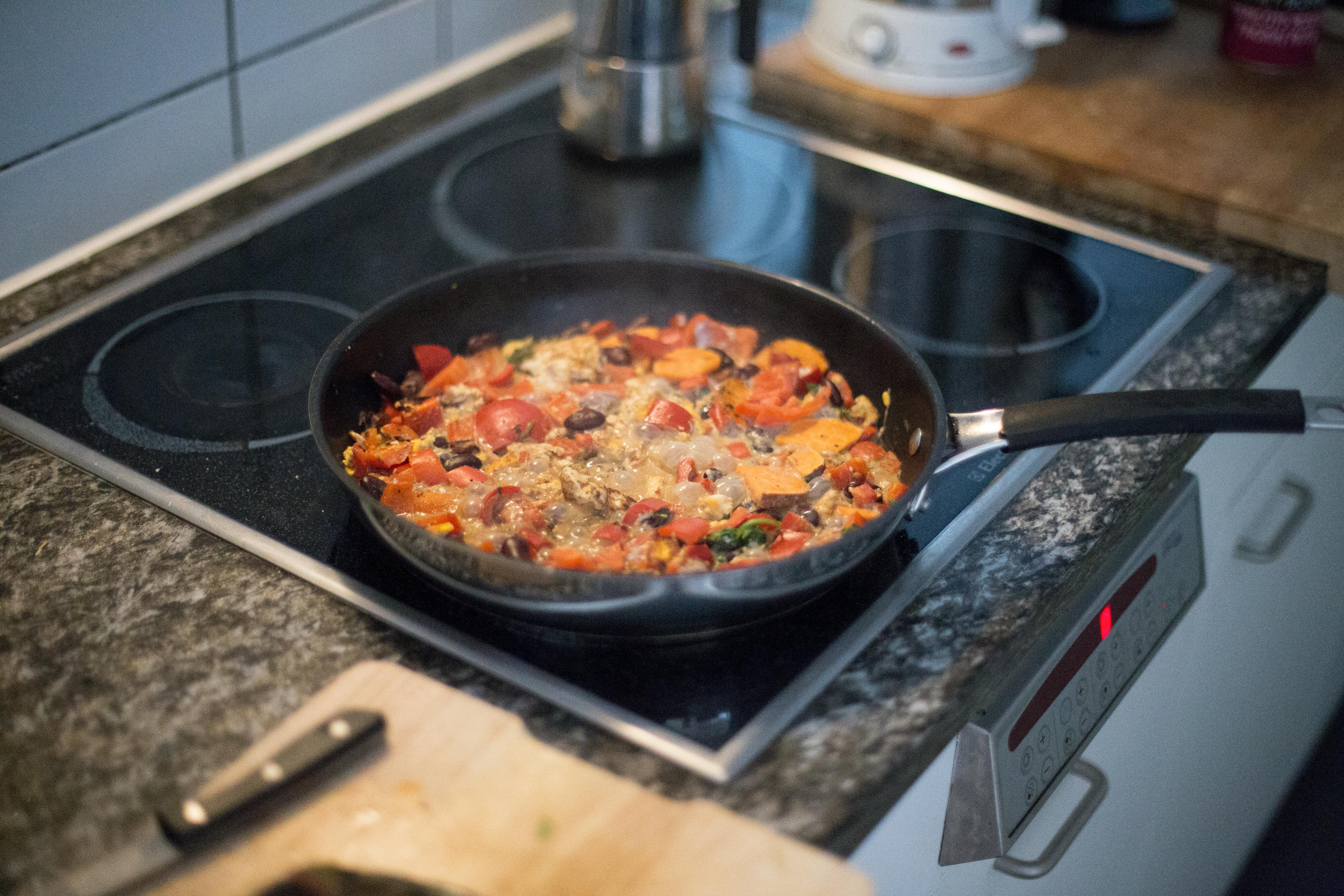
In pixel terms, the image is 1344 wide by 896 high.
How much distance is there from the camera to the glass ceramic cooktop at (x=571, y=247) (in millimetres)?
782

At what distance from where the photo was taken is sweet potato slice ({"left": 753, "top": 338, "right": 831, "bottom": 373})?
1025mm

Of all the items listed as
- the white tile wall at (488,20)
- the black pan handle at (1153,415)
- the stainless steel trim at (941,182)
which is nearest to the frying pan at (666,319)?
the black pan handle at (1153,415)

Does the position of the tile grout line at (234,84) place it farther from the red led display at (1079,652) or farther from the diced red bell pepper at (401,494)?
the red led display at (1079,652)

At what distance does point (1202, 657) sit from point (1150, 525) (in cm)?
31

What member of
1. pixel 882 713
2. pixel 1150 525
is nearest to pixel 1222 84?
pixel 1150 525

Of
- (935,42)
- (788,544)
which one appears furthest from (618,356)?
(935,42)

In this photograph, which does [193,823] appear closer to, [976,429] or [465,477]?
[465,477]

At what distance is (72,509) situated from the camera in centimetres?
87

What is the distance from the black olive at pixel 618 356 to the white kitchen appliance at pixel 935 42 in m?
0.64

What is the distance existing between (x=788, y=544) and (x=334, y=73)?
2.79 feet

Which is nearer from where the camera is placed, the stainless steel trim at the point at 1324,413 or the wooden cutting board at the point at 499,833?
the wooden cutting board at the point at 499,833

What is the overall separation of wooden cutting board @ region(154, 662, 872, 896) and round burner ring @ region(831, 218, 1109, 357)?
1.47ft

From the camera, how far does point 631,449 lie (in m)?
0.93

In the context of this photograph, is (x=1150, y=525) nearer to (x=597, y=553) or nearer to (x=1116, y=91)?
(x=597, y=553)
